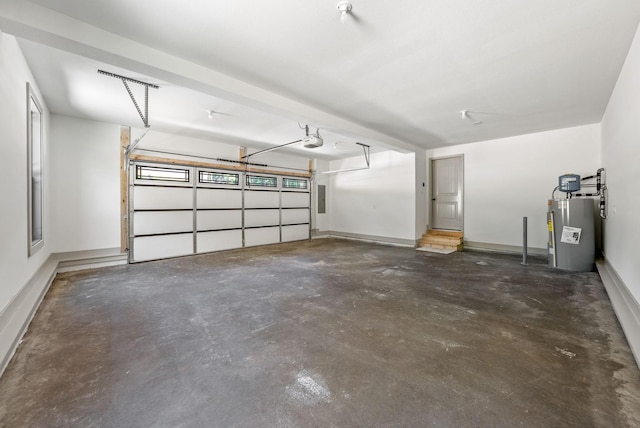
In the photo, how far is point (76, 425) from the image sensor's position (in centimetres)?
141

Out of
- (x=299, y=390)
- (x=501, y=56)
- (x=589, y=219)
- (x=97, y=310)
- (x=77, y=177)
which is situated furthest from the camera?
(x=77, y=177)

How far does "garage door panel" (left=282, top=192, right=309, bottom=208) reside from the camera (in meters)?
8.20

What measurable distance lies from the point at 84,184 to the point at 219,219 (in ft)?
8.80

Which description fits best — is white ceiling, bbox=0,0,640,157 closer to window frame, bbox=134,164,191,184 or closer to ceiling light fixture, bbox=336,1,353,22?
ceiling light fixture, bbox=336,1,353,22

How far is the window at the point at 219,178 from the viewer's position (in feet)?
21.2

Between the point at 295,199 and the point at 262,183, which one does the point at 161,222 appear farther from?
the point at 295,199

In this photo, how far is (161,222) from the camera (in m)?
5.77

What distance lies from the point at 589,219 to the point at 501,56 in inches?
136

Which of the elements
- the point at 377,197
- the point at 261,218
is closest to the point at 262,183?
the point at 261,218

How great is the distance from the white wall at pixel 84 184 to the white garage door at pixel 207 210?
0.34m

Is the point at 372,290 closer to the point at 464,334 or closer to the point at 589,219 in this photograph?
the point at 464,334

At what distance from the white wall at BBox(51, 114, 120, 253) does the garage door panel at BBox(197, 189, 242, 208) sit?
166cm

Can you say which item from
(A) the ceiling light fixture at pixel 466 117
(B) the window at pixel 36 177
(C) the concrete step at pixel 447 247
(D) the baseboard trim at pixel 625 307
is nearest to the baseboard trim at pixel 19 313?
(B) the window at pixel 36 177

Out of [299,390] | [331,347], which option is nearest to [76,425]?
[299,390]
